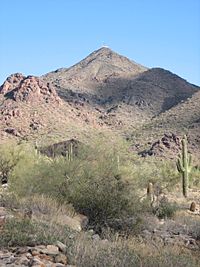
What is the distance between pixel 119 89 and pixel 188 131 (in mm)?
31533

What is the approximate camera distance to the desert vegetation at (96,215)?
8.02 meters

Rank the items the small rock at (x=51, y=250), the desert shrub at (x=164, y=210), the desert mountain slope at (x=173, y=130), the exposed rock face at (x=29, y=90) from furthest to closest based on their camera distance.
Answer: the exposed rock face at (x=29, y=90)
the desert mountain slope at (x=173, y=130)
the desert shrub at (x=164, y=210)
the small rock at (x=51, y=250)

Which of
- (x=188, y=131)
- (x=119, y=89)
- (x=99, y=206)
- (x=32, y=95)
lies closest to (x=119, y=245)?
(x=99, y=206)

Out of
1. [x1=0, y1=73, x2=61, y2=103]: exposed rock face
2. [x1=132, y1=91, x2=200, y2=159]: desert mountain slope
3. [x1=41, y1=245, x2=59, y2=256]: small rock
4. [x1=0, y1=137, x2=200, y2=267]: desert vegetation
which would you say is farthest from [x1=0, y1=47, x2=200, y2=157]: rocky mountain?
[x1=41, y1=245, x2=59, y2=256]: small rock

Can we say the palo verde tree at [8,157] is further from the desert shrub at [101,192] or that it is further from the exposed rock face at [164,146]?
the exposed rock face at [164,146]

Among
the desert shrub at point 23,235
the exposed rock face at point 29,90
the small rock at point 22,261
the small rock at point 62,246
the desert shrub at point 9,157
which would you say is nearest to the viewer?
the small rock at point 22,261

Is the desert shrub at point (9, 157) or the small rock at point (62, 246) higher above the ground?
the desert shrub at point (9, 157)

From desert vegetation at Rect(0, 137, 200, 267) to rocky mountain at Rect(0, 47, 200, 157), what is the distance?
113 feet

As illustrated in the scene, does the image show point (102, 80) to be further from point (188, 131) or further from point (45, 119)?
point (188, 131)

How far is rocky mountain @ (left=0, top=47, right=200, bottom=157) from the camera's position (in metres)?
65.0

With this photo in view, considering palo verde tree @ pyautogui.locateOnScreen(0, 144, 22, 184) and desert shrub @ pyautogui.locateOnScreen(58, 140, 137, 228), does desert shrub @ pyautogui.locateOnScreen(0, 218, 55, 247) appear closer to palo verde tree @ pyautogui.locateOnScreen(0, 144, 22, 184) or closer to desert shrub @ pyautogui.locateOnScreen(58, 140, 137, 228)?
desert shrub @ pyautogui.locateOnScreen(58, 140, 137, 228)

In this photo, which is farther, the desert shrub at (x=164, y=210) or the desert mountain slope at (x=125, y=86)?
the desert mountain slope at (x=125, y=86)

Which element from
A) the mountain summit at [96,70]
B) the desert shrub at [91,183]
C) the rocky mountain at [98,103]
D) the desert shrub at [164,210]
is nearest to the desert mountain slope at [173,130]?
the rocky mountain at [98,103]

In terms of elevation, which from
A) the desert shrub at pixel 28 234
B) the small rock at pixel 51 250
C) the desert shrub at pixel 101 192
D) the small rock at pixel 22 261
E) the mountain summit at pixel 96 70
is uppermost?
the mountain summit at pixel 96 70
